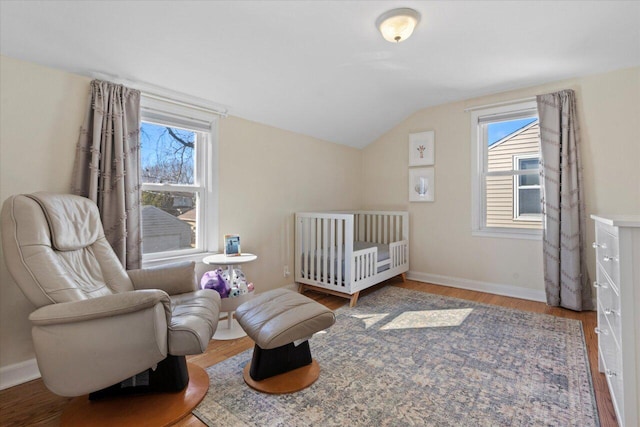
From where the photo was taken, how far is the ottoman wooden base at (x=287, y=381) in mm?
1712

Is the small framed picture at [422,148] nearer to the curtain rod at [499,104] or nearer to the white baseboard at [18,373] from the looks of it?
the curtain rod at [499,104]

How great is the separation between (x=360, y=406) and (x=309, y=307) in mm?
584

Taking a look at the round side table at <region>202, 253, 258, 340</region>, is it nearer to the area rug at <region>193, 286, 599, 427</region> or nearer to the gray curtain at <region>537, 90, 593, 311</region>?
the area rug at <region>193, 286, 599, 427</region>

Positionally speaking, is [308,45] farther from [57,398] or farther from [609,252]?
[57,398]

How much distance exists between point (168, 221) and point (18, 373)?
1.30 m

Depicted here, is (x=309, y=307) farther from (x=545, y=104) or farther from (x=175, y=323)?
(x=545, y=104)

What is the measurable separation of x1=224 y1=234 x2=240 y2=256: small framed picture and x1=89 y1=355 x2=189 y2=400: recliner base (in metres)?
1.12

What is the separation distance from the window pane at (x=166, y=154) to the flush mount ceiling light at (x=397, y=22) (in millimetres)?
1830

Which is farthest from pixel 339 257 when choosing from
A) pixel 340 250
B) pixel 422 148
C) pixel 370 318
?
pixel 422 148

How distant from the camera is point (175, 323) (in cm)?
153

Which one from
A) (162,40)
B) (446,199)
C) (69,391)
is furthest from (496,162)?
(69,391)

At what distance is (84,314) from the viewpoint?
132 cm

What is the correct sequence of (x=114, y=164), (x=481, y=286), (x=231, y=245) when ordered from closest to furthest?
(x=114, y=164), (x=231, y=245), (x=481, y=286)

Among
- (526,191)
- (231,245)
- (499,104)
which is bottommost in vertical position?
(231,245)
